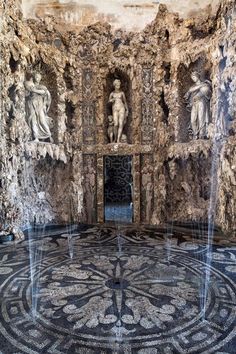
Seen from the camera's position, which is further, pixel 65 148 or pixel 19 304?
pixel 65 148

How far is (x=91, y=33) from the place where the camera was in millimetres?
7449

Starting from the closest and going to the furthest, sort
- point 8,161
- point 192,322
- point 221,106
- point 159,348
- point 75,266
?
point 159,348 < point 192,322 < point 75,266 < point 8,161 < point 221,106

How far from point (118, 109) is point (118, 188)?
84.5 inches

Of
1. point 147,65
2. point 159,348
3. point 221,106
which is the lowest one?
point 159,348

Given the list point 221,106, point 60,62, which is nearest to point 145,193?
point 221,106

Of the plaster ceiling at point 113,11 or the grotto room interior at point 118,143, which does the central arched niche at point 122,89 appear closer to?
the grotto room interior at point 118,143

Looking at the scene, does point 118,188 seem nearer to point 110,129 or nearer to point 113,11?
point 110,129

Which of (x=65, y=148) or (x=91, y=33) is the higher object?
(x=91, y=33)

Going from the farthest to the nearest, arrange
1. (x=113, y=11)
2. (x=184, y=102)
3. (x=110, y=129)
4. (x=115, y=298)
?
1. (x=110, y=129)
2. (x=113, y=11)
3. (x=184, y=102)
4. (x=115, y=298)

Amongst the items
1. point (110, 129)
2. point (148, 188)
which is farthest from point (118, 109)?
point (148, 188)

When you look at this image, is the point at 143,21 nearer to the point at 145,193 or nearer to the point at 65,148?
the point at 65,148

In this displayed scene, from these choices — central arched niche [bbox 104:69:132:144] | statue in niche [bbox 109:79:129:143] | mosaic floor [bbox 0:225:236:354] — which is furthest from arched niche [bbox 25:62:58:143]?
mosaic floor [bbox 0:225:236:354]

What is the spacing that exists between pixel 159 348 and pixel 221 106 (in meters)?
5.25

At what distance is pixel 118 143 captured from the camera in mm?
7500
